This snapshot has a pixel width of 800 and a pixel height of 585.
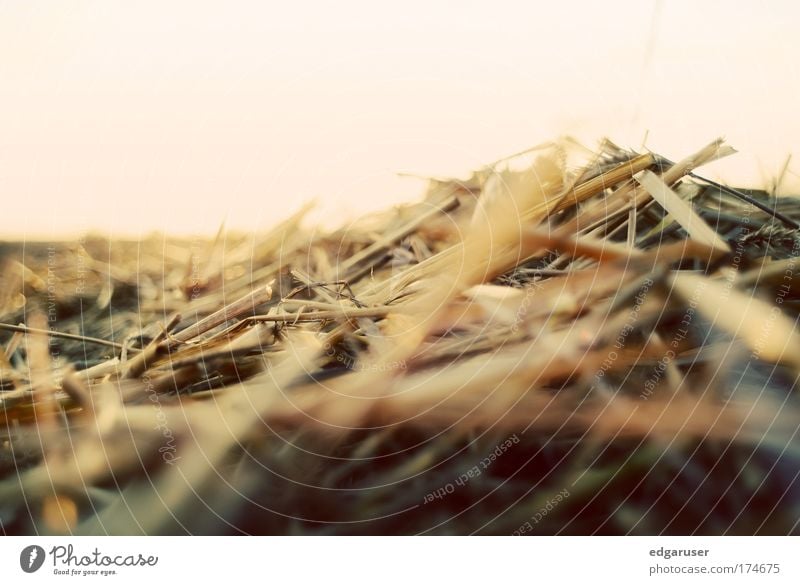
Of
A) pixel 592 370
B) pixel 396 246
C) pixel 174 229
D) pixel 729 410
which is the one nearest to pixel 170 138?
pixel 174 229

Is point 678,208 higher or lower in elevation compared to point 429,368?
higher

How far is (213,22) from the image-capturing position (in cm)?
76

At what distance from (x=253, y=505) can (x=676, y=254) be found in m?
0.49
